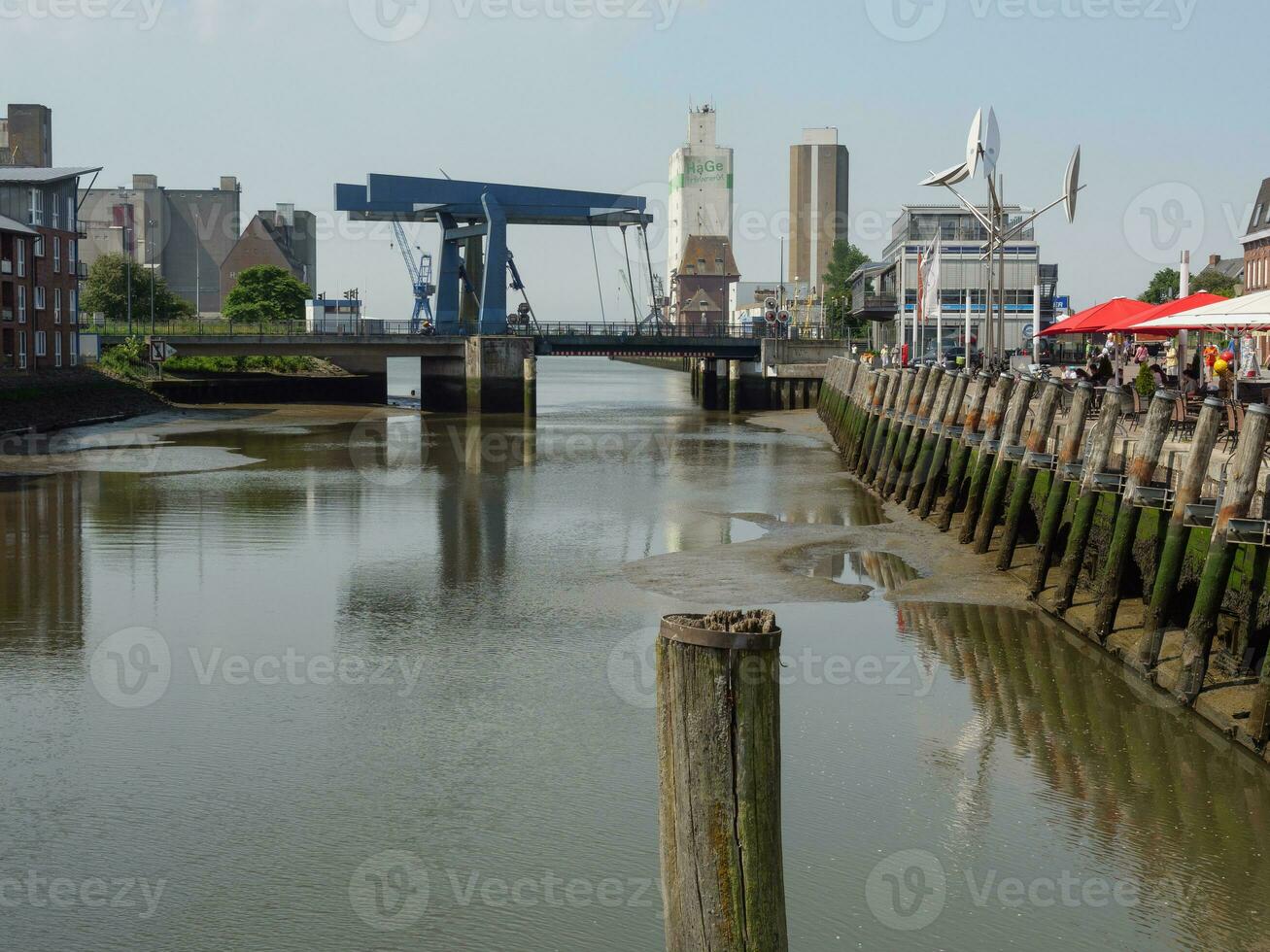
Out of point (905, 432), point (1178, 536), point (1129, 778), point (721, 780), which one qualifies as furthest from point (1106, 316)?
point (721, 780)

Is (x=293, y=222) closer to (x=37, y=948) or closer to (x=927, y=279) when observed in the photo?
(x=927, y=279)

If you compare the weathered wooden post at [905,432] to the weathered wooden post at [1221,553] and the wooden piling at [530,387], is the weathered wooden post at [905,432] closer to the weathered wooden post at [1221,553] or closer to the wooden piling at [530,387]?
the weathered wooden post at [1221,553]

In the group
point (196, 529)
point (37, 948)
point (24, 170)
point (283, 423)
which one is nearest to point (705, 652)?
point (37, 948)

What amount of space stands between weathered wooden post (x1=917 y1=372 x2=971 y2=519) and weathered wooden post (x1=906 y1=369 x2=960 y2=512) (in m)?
0.09

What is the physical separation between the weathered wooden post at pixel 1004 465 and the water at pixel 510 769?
1696mm

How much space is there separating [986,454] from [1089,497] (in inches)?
241

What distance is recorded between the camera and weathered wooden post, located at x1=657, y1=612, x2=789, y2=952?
559 centimetres

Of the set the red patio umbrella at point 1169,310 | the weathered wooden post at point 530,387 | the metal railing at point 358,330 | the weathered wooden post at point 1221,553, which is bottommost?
the weathered wooden post at point 1221,553

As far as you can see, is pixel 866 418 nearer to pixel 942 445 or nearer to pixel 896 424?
pixel 896 424

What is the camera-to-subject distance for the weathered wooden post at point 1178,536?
1475 cm

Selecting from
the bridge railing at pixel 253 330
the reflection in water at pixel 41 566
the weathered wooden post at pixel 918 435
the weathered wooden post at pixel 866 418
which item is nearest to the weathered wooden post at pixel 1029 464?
the weathered wooden post at pixel 918 435

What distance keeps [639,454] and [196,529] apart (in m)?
21.4

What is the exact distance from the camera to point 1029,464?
2156 cm

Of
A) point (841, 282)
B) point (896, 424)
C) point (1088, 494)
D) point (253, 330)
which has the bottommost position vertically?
point (1088, 494)
